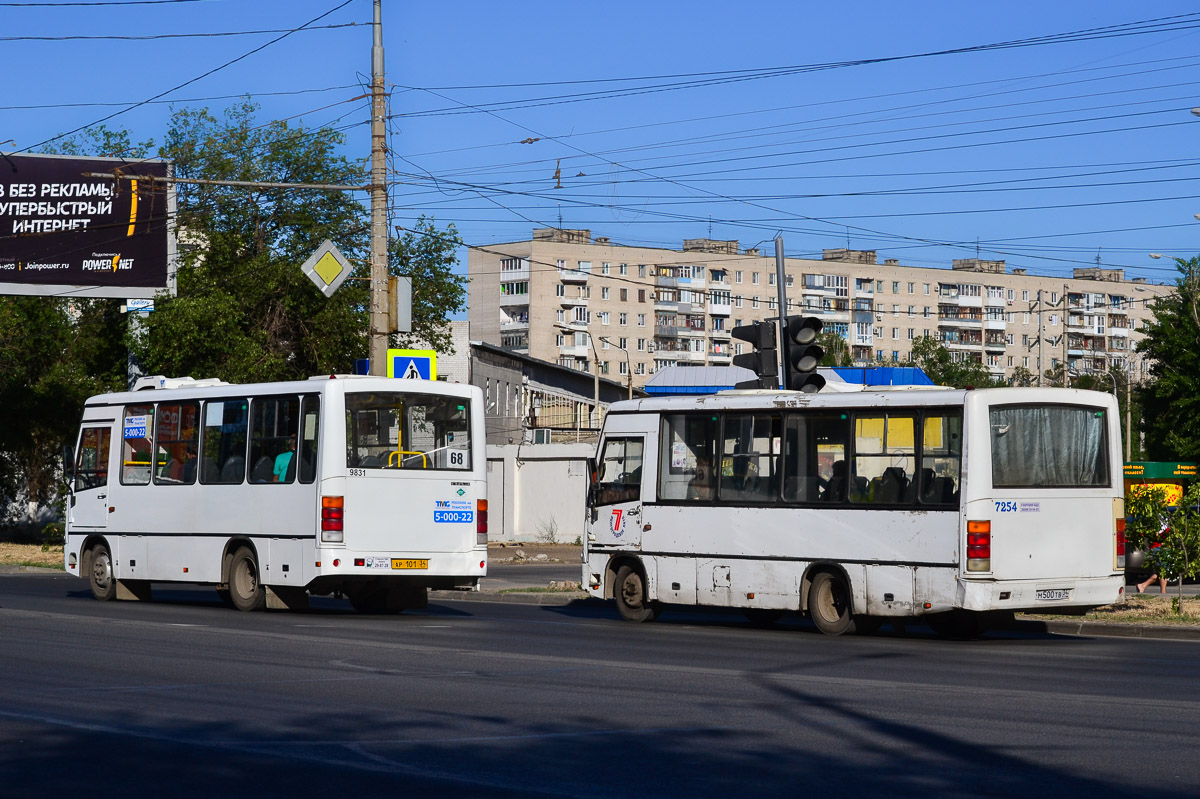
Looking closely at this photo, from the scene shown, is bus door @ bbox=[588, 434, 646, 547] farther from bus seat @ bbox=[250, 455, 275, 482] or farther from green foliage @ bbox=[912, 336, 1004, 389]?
green foliage @ bbox=[912, 336, 1004, 389]

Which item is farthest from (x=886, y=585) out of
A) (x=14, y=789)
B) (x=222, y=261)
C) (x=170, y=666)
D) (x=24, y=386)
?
(x=24, y=386)

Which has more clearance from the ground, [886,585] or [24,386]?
[24,386]

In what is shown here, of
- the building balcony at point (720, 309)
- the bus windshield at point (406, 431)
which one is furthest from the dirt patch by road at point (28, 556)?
the building balcony at point (720, 309)

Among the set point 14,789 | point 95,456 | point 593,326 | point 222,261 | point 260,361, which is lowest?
point 14,789

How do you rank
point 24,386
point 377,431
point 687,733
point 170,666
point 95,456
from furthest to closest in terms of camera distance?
1. point 24,386
2. point 95,456
3. point 377,431
4. point 170,666
5. point 687,733

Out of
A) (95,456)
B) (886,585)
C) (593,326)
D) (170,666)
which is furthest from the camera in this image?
(593,326)

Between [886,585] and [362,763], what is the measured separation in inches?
389

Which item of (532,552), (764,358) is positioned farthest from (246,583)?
(532,552)

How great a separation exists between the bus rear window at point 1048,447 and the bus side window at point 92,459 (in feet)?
42.0

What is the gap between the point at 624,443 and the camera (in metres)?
20.2

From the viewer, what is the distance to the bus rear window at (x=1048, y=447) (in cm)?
1678

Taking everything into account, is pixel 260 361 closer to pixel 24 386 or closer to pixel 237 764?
pixel 24 386

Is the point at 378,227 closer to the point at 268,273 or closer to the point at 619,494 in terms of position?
the point at 619,494

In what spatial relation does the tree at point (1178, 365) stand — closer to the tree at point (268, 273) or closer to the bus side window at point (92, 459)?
the tree at point (268, 273)
